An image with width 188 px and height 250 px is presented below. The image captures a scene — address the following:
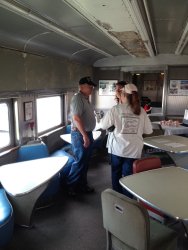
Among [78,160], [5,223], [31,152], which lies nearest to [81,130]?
[78,160]

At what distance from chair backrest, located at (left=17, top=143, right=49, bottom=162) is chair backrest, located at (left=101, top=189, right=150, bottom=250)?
178 cm

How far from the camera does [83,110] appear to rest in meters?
3.39

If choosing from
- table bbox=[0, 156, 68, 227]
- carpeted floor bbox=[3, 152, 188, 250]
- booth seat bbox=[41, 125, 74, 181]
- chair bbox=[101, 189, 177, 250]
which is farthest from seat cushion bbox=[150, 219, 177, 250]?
booth seat bbox=[41, 125, 74, 181]

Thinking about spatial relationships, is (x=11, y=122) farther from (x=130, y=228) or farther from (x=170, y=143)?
(x=130, y=228)

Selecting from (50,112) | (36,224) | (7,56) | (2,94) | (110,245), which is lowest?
(36,224)

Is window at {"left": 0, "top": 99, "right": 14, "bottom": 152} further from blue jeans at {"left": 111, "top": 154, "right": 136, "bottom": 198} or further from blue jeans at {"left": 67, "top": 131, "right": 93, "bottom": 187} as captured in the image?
blue jeans at {"left": 111, "top": 154, "right": 136, "bottom": 198}

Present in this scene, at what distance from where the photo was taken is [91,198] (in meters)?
3.54

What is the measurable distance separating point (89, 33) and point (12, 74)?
1204 mm

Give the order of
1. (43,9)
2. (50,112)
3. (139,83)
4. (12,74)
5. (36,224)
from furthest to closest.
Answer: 1. (139,83)
2. (50,112)
3. (12,74)
4. (36,224)
5. (43,9)

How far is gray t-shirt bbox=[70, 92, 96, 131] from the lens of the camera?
3323mm

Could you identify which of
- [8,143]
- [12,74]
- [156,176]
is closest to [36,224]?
[8,143]

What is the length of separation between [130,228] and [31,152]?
6.85 feet

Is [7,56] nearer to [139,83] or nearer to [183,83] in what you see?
[183,83]

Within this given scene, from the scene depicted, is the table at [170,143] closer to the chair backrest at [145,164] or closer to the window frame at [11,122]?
the chair backrest at [145,164]
